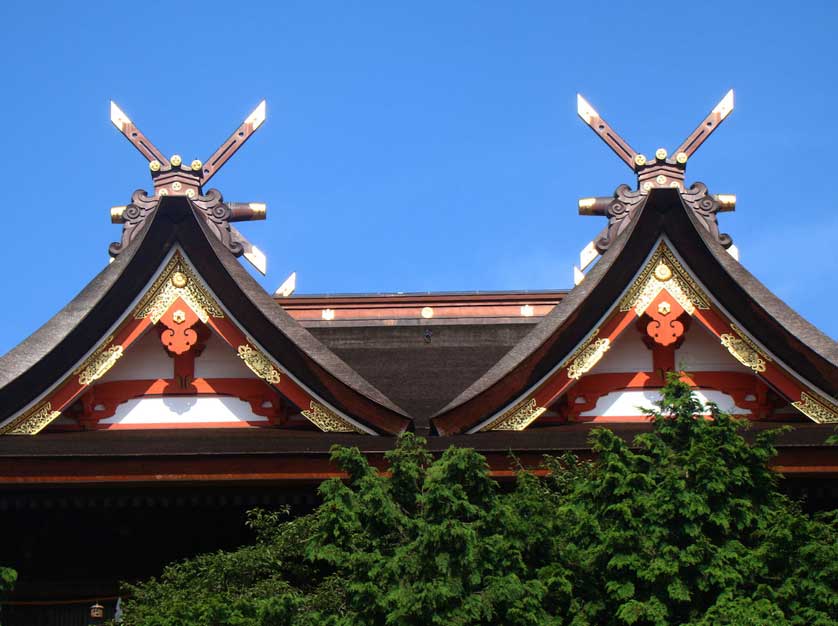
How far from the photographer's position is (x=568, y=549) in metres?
10.1

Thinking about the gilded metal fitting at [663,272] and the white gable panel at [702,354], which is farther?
the white gable panel at [702,354]

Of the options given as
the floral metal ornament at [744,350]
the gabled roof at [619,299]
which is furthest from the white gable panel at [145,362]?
the floral metal ornament at [744,350]

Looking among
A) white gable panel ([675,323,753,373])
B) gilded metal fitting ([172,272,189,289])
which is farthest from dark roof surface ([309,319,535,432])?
gilded metal fitting ([172,272,189,289])

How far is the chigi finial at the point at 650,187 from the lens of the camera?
1534cm

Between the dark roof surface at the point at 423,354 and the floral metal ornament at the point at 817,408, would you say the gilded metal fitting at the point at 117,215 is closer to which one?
the dark roof surface at the point at 423,354

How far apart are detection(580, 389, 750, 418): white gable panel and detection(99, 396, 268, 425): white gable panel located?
3409 mm

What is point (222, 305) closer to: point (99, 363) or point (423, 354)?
point (99, 363)

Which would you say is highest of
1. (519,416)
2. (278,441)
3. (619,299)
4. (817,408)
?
(619,299)

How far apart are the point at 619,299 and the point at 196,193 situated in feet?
16.8

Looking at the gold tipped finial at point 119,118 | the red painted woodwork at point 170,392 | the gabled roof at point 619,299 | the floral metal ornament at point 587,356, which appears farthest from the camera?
the gold tipped finial at point 119,118

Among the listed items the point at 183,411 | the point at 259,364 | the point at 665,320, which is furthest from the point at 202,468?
the point at 665,320

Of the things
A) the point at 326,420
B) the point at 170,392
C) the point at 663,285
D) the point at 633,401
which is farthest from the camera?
the point at 170,392

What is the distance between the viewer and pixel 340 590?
403 inches

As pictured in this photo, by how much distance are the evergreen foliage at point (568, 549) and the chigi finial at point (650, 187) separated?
4940 millimetres
